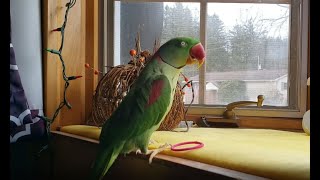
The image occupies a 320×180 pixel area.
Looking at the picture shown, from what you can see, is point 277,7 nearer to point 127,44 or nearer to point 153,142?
point 127,44

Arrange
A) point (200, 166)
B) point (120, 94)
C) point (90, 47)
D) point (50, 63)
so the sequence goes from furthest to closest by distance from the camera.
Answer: point (90, 47)
point (50, 63)
point (120, 94)
point (200, 166)

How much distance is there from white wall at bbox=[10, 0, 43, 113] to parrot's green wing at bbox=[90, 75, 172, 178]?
358 mm

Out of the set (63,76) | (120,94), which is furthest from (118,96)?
(63,76)

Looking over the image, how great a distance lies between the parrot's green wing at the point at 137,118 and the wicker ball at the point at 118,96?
210 mm

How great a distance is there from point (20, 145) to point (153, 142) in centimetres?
41

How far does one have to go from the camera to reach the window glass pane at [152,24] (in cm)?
114

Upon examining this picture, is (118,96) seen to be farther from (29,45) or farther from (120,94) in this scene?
(29,45)

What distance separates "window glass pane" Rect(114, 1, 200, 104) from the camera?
3.73 feet

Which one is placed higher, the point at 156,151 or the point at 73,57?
the point at 73,57

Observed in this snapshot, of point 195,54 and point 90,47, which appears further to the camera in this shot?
point 90,47

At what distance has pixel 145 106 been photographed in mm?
740

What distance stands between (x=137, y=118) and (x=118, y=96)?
0.79 ft

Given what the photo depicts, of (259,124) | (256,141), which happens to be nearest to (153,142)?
(256,141)
